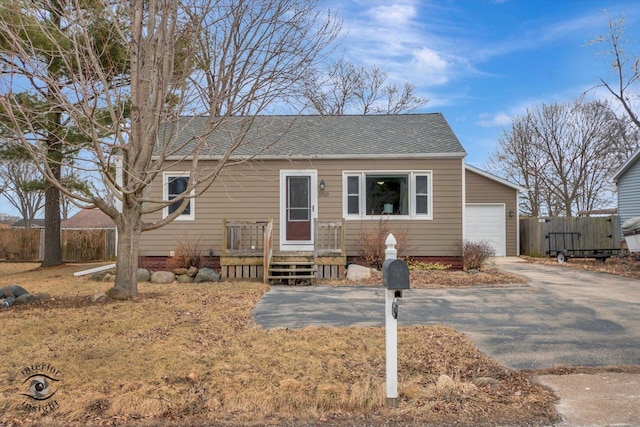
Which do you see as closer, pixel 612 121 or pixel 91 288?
pixel 91 288

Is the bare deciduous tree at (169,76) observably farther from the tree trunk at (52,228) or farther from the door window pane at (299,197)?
the tree trunk at (52,228)

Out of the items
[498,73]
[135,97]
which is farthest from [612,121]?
[135,97]

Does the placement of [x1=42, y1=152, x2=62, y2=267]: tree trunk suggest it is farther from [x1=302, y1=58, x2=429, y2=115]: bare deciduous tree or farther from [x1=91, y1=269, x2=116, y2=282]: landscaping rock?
[x1=302, y1=58, x2=429, y2=115]: bare deciduous tree

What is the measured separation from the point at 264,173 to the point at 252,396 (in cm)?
883

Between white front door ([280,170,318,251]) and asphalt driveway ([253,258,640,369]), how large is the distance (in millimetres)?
2603

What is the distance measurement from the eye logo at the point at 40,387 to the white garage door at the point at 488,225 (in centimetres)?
1651

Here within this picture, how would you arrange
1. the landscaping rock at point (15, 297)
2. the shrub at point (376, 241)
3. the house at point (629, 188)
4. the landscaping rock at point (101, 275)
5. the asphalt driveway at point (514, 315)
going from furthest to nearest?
the house at point (629, 188) < the shrub at point (376, 241) < the landscaping rock at point (101, 275) < the landscaping rock at point (15, 297) < the asphalt driveway at point (514, 315)

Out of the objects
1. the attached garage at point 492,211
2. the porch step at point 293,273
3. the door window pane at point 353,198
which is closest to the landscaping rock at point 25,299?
the porch step at point 293,273

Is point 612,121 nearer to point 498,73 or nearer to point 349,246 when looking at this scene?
point 498,73

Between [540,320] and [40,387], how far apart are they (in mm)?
5923

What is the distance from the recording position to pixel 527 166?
2661 centimetres

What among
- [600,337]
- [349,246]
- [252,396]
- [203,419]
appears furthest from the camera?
[349,246]

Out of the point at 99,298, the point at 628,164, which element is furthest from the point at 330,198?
the point at 628,164

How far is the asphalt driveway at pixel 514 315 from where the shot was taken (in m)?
4.61
